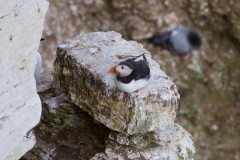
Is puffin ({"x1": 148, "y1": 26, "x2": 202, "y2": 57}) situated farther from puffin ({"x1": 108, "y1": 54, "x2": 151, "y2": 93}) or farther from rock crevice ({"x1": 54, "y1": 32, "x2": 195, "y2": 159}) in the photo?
puffin ({"x1": 108, "y1": 54, "x2": 151, "y2": 93})

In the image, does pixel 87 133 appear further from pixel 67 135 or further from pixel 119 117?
pixel 119 117

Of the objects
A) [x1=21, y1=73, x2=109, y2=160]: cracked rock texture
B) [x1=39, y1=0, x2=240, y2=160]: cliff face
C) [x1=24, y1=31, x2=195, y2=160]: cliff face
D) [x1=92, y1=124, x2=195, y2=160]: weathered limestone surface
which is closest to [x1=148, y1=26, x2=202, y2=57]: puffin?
[x1=39, y1=0, x2=240, y2=160]: cliff face

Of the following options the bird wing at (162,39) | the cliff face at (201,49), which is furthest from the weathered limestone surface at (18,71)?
the bird wing at (162,39)

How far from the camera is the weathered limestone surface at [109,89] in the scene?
5207 millimetres

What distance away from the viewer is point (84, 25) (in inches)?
445

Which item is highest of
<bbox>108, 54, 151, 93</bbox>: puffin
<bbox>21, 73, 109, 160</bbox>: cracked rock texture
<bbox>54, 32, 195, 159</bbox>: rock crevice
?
<bbox>108, 54, 151, 93</bbox>: puffin

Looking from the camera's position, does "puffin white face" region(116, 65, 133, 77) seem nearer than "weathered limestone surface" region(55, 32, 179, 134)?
Yes

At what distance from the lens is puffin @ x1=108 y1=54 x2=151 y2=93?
506 cm

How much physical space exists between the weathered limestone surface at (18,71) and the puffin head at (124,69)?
0.75 metres

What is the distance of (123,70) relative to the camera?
200 inches

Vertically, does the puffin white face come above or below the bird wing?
above

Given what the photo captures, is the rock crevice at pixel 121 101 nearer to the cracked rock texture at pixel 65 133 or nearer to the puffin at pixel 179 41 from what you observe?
the cracked rock texture at pixel 65 133

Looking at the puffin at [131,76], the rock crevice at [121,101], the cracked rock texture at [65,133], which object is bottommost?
the cracked rock texture at [65,133]

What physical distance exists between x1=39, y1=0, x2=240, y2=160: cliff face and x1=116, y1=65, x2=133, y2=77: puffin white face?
577 cm
